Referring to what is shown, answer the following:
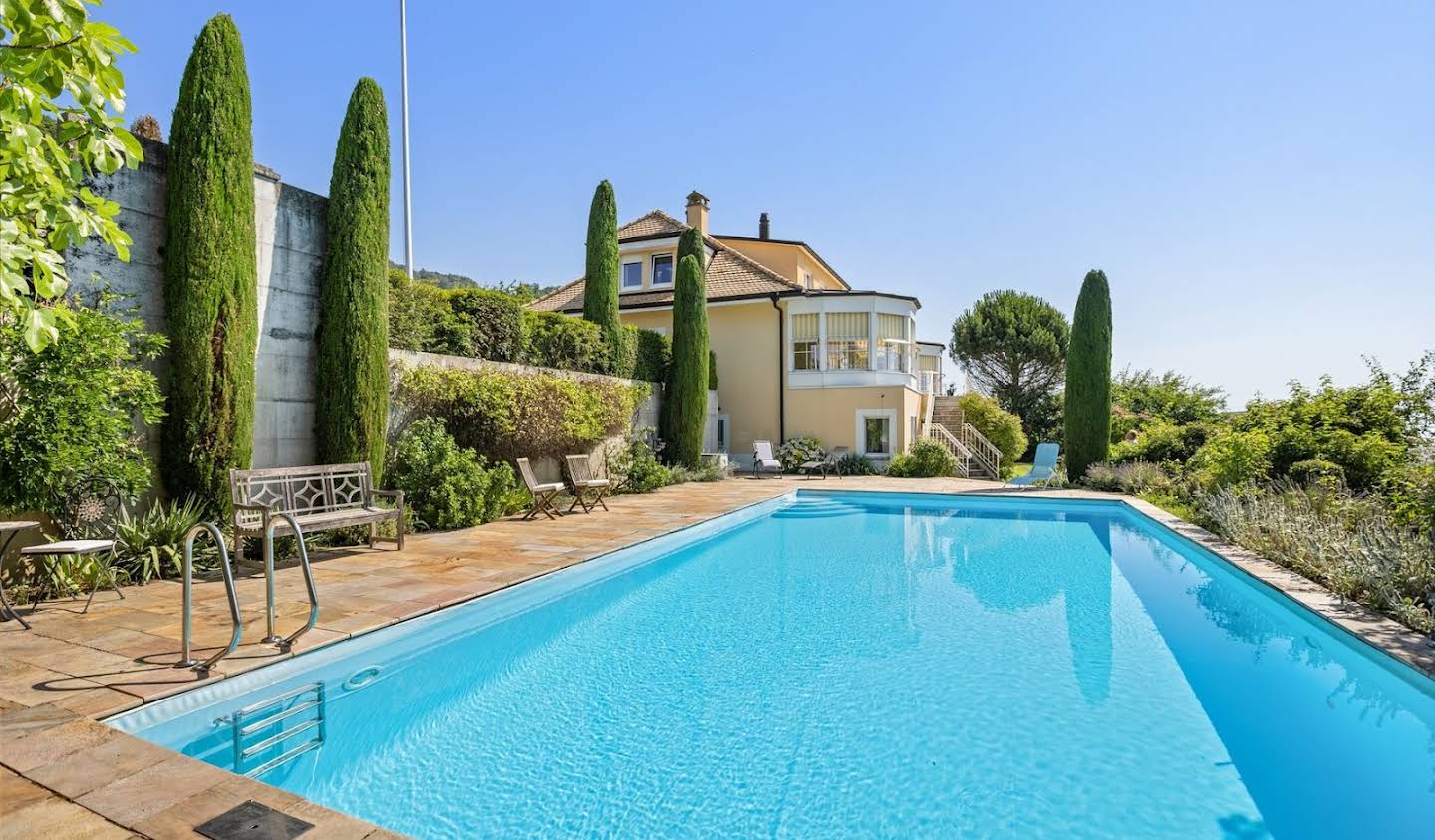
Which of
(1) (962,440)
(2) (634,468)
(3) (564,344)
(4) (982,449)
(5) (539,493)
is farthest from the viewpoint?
(1) (962,440)

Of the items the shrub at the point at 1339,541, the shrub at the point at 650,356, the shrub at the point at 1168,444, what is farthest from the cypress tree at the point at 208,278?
the shrub at the point at 1168,444

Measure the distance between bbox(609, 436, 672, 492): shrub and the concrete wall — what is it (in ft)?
23.5

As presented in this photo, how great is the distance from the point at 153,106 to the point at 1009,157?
16655mm

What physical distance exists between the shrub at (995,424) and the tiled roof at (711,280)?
26.0 ft

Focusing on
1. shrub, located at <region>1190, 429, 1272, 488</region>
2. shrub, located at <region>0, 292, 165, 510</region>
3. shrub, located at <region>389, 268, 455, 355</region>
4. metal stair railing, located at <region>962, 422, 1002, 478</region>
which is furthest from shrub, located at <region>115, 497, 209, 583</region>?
metal stair railing, located at <region>962, 422, 1002, 478</region>

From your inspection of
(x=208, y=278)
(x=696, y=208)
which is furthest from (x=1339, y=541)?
(x=696, y=208)

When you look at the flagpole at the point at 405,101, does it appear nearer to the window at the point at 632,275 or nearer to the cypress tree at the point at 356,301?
the window at the point at 632,275

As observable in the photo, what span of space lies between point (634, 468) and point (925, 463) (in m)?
9.37

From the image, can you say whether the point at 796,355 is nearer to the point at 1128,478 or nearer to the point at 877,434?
the point at 877,434

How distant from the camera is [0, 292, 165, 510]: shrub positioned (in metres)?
5.79

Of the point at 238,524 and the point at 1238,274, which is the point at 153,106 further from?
the point at 1238,274

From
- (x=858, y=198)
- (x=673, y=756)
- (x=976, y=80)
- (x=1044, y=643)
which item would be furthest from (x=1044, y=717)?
(x=858, y=198)

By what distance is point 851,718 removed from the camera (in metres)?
4.59

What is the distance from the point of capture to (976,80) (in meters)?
13.5
